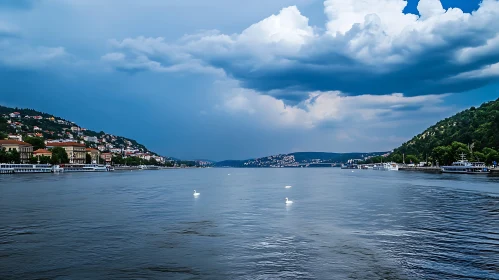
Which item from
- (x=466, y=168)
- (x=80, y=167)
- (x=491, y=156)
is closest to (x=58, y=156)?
(x=80, y=167)

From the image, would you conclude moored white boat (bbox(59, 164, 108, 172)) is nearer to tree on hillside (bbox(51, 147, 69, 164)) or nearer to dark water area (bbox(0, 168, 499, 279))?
tree on hillside (bbox(51, 147, 69, 164))

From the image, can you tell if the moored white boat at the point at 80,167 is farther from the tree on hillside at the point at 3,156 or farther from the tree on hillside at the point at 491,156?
the tree on hillside at the point at 491,156

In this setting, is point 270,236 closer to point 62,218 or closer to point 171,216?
point 171,216

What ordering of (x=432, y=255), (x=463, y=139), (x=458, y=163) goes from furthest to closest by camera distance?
(x=463, y=139) < (x=458, y=163) < (x=432, y=255)

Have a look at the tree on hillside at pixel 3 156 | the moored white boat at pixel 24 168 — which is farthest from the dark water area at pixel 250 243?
the tree on hillside at pixel 3 156

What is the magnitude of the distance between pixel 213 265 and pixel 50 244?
8.22m

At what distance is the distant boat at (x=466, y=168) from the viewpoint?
374 feet

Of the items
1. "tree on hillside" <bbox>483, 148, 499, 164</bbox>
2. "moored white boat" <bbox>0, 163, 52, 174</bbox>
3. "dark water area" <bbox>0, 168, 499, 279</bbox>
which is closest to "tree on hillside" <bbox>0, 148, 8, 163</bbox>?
"moored white boat" <bbox>0, 163, 52, 174</bbox>

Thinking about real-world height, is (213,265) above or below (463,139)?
below

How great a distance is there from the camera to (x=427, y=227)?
22.3 meters

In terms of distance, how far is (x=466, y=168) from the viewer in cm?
11762

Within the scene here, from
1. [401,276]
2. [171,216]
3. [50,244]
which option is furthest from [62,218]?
[401,276]

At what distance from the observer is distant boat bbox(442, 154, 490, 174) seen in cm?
11385

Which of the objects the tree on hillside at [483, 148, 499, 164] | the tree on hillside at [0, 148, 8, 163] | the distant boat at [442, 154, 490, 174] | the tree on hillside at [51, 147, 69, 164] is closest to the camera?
the distant boat at [442, 154, 490, 174]
